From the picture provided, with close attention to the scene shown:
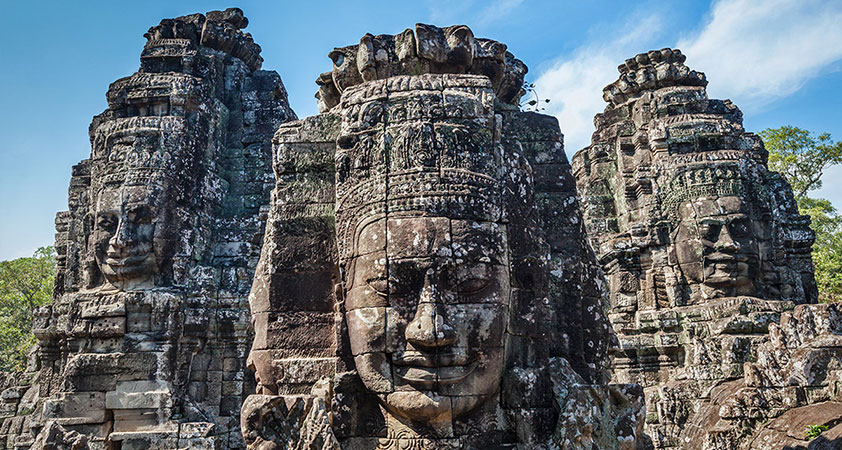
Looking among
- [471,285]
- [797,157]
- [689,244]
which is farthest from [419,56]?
[797,157]

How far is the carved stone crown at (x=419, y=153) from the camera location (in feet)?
15.5

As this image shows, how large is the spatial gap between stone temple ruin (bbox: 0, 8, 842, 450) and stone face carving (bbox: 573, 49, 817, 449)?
0.14ft

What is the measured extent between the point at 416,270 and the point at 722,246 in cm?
821

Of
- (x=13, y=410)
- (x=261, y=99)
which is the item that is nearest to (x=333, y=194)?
(x=261, y=99)

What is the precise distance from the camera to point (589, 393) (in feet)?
14.8

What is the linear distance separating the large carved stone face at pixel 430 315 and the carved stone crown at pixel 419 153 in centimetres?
17

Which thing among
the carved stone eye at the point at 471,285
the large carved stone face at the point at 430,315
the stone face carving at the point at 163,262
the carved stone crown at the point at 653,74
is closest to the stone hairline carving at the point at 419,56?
the large carved stone face at the point at 430,315

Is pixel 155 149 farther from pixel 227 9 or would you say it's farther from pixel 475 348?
pixel 475 348

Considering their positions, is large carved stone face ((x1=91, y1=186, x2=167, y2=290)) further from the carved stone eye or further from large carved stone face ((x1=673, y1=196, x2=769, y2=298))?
large carved stone face ((x1=673, y1=196, x2=769, y2=298))

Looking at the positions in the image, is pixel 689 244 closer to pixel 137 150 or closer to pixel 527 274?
pixel 527 274

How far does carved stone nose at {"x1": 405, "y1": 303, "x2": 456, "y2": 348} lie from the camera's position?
4.32 m

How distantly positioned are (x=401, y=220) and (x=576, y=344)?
173 cm

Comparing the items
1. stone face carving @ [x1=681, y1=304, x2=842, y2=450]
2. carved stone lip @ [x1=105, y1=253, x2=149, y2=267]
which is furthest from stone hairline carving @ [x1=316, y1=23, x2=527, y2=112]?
carved stone lip @ [x1=105, y1=253, x2=149, y2=267]

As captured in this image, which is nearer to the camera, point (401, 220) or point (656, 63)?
point (401, 220)
